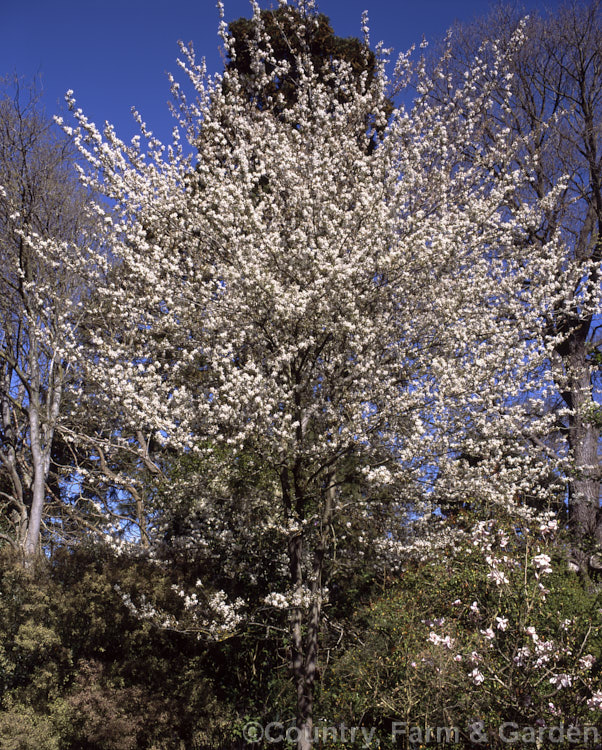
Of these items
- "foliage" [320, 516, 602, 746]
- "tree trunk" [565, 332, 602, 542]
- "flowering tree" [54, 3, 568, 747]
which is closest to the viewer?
"foliage" [320, 516, 602, 746]

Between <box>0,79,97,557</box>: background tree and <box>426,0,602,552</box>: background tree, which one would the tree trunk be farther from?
<box>0,79,97,557</box>: background tree

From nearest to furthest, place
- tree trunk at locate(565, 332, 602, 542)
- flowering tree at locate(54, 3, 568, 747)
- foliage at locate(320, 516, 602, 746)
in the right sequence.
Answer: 1. foliage at locate(320, 516, 602, 746)
2. flowering tree at locate(54, 3, 568, 747)
3. tree trunk at locate(565, 332, 602, 542)

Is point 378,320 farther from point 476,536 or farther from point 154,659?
point 154,659

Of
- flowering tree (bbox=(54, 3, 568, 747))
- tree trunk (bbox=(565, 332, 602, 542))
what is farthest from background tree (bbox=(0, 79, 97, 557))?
tree trunk (bbox=(565, 332, 602, 542))

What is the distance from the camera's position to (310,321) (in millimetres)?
5441

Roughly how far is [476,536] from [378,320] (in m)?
2.31

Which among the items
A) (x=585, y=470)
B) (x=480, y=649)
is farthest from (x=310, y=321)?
(x=585, y=470)

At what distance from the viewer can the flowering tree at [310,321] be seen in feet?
17.5

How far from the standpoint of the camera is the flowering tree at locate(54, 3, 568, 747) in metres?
5.34

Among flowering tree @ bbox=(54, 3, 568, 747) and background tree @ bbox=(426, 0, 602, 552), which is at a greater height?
background tree @ bbox=(426, 0, 602, 552)

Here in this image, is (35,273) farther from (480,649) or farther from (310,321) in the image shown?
(480,649)

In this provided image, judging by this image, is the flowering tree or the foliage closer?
the foliage

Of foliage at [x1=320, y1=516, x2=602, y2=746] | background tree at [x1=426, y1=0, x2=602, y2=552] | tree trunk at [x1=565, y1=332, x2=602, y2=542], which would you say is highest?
background tree at [x1=426, y1=0, x2=602, y2=552]

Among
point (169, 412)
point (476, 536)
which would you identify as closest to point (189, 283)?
point (169, 412)
